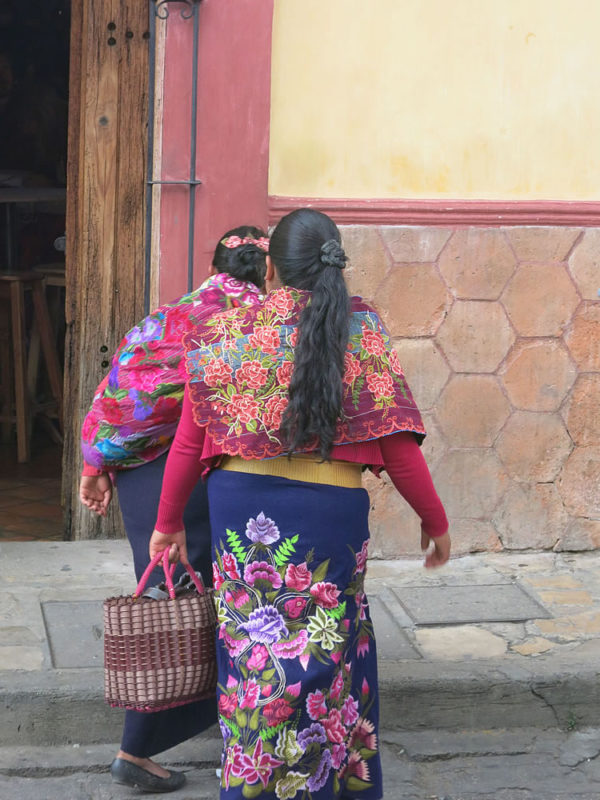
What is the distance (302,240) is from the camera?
9.32 feet

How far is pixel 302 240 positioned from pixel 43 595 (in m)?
2.27

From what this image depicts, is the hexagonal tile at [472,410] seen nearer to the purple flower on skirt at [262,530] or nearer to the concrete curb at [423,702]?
the concrete curb at [423,702]

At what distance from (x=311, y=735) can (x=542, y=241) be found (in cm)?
282

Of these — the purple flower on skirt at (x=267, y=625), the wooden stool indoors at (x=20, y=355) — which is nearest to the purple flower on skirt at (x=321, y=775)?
the purple flower on skirt at (x=267, y=625)

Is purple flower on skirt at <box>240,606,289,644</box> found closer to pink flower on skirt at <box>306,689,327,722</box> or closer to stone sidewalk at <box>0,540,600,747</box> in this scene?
pink flower on skirt at <box>306,689,327,722</box>

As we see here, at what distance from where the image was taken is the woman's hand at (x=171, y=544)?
3049 millimetres

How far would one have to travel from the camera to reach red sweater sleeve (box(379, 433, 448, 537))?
2.91m

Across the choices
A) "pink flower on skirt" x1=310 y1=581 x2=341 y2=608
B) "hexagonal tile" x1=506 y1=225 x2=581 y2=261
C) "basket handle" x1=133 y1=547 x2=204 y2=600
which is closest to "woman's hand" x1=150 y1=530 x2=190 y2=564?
"basket handle" x1=133 y1=547 x2=204 y2=600

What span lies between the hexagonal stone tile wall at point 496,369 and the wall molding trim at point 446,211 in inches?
1.5

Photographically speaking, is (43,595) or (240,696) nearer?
(240,696)

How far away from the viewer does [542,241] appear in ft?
16.6

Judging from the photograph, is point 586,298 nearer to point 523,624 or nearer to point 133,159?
point 523,624

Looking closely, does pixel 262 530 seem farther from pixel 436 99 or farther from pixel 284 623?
pixel 436 99

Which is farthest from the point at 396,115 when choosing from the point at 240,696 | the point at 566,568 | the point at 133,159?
the point at 240,696
